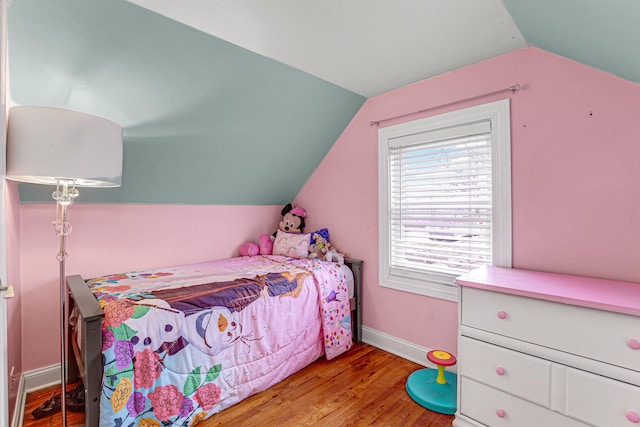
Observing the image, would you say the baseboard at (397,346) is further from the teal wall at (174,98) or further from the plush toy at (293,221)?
the teal wall at (174,98)

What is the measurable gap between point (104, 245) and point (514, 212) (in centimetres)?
287

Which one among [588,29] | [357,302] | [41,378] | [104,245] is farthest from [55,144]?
[357,302]

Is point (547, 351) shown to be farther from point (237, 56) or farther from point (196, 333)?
point (237, 56)

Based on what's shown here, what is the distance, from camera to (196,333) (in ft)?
5.65

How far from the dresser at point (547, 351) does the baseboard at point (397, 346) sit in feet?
2.27

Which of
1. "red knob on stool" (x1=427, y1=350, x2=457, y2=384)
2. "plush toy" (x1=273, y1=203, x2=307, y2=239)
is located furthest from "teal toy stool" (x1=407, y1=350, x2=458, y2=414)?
"plush toy" (x1=273, y1=203, x2=307, y2=239)

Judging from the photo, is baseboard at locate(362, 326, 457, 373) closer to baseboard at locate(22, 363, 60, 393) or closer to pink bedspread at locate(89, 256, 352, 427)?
pink bedspread at locate(89, 256, 352, 427)

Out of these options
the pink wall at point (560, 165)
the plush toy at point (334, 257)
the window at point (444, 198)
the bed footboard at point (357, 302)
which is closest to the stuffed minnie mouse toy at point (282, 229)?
the plush toy at point (334, 257)

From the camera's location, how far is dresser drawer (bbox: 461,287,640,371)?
1.22 m

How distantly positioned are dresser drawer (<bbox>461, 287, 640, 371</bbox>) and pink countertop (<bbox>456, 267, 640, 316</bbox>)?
46mm

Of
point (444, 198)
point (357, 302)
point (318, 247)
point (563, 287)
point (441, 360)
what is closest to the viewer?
point (563, 287)

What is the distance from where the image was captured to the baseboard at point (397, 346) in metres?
2.37

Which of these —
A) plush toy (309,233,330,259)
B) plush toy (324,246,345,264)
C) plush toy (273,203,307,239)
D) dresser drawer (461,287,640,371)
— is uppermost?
plush toy (273,203,307,239)

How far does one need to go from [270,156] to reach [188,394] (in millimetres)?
1897
